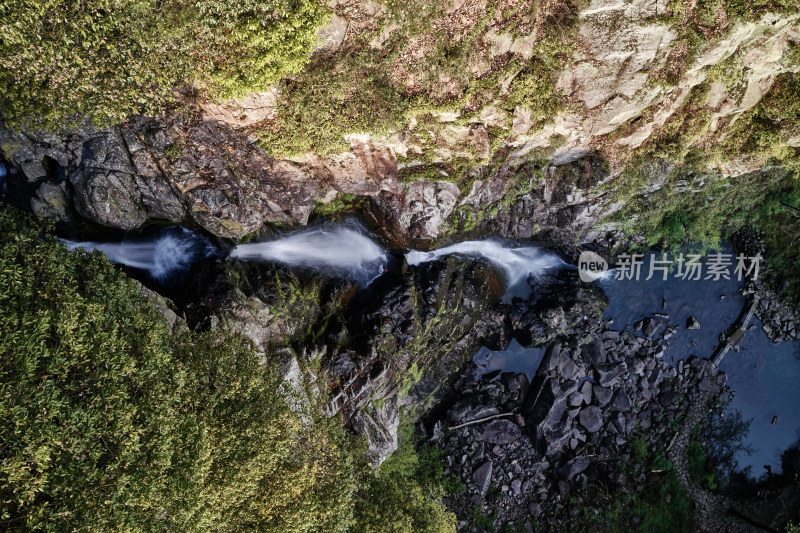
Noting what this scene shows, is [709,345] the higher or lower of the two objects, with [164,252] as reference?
lower

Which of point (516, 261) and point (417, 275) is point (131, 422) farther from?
point (516, 261)

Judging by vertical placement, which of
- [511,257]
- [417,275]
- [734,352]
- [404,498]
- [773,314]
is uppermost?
[417,275]

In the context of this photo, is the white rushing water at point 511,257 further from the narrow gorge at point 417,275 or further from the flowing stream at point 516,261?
the narrow gorge at point 417,275

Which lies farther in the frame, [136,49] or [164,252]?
[164,252]

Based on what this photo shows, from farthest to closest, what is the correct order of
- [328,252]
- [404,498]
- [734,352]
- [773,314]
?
[734,352], [773,314], [328,252], [404,498]

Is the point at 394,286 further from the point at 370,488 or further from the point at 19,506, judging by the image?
the point at 19,506

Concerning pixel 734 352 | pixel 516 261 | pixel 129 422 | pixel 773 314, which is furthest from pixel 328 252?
pixel 773 314
